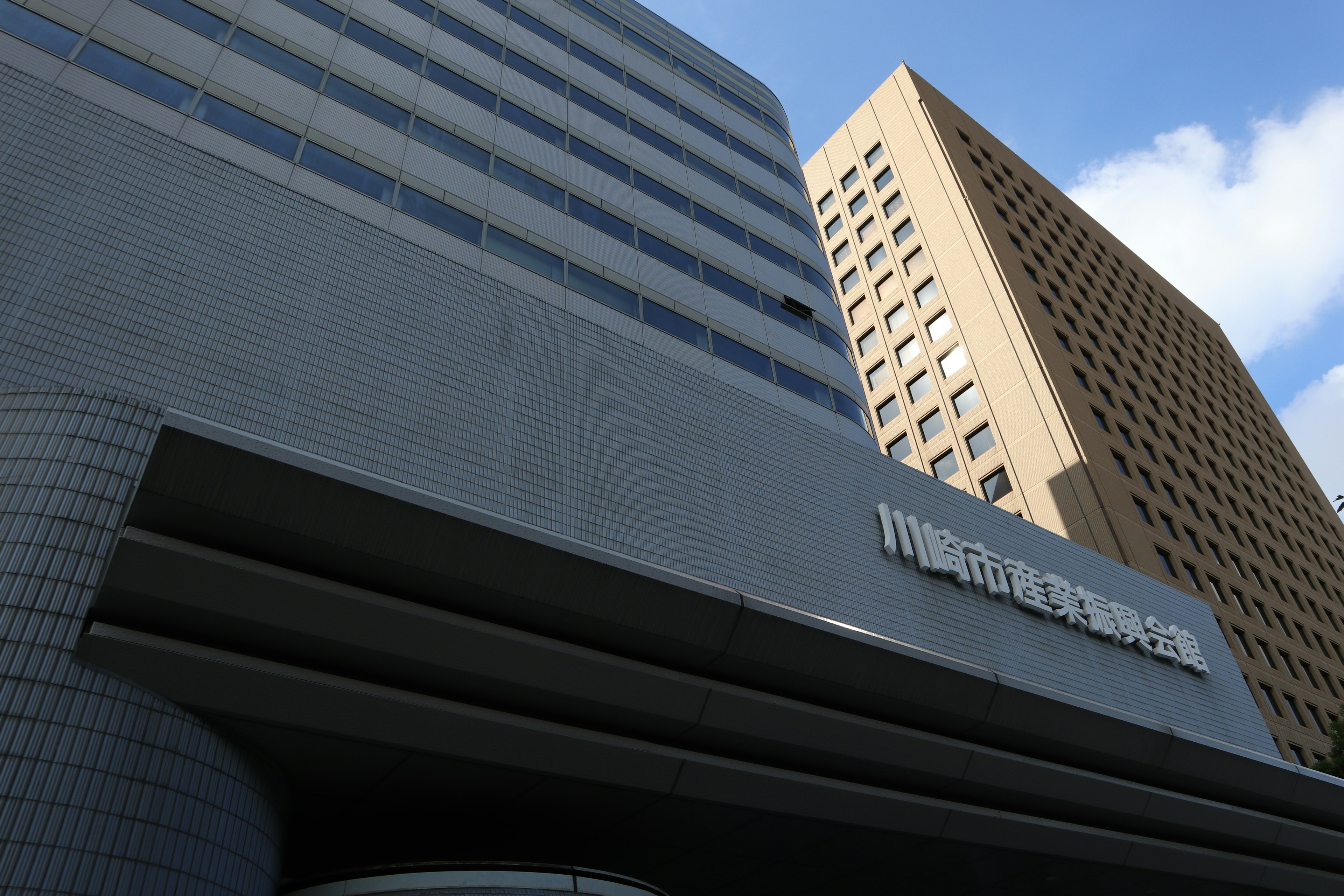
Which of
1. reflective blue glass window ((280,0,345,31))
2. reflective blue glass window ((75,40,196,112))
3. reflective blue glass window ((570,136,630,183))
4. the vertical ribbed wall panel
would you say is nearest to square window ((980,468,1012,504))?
reflective blue glass window ((570,136,630,183))

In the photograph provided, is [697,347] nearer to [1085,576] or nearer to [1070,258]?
[1085,576]

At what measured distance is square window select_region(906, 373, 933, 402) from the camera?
46.9 m

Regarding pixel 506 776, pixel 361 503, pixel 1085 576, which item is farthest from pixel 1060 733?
pixel 361 503

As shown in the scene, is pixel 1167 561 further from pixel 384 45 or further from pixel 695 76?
pixel 384 45

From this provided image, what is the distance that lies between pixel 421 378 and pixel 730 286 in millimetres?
10456

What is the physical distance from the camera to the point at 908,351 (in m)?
49.2

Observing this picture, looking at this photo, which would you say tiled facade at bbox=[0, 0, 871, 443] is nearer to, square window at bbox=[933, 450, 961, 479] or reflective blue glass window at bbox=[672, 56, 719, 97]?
reflective blue glass window at bbox=[672, 56, 719, 97]

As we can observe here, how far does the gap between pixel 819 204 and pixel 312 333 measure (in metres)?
53.1

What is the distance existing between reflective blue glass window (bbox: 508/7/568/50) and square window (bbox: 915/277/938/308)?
3059 centimetres

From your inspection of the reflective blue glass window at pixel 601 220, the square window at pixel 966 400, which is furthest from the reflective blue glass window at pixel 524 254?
the square window at pixel 966 400

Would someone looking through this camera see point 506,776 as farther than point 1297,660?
No

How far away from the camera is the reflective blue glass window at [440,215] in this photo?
52.9 feet

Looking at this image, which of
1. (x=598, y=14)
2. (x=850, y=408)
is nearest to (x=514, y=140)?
(x=598, y=14)

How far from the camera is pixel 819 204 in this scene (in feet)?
199
